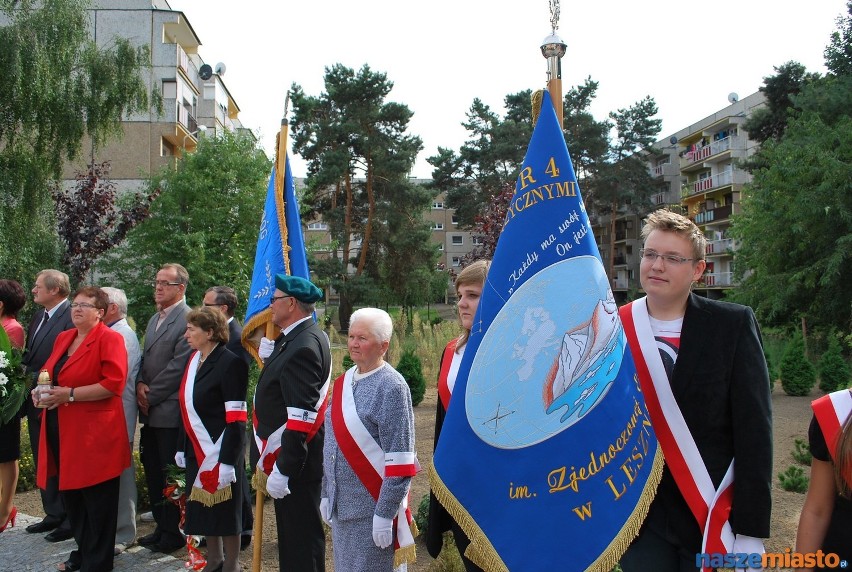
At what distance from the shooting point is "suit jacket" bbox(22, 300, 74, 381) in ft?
20.4

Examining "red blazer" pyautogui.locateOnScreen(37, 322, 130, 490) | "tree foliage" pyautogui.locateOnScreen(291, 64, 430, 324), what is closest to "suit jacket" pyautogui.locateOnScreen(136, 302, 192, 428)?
"red blazer" pyautogui.locateOnScreen(37, 322, 130, 490)

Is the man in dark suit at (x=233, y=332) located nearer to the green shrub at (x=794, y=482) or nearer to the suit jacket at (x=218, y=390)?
the suit jacket at (x=218, y=390)

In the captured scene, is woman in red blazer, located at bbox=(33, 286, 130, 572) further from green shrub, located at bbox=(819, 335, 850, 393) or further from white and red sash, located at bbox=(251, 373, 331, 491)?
green shrub, located at bbox=(819, 335, 850, 393)

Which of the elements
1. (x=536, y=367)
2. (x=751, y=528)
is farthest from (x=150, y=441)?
(x=751, y=528)

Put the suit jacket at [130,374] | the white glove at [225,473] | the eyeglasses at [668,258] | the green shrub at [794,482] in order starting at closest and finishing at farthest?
the eyeglasses at [668,258] < the white glove at [225,473] < the suit jacket at [130,374] < the green shrub at [794,482]

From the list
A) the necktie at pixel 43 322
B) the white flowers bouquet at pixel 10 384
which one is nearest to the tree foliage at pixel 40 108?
the necktie at pixel 43 322

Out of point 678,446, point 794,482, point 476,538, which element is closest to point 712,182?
point 794,482

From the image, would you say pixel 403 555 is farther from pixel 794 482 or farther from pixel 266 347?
pixel 794 482

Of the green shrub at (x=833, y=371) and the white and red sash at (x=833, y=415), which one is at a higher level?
the white and red sash at (x=833, y=415)

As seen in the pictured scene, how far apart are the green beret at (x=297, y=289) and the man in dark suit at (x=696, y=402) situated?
2072 millimetres

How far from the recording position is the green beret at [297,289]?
4.25 metres

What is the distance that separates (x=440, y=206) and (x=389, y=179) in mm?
44881

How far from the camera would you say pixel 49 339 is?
20.6 feet

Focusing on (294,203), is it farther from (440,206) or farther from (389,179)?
(440,206)
